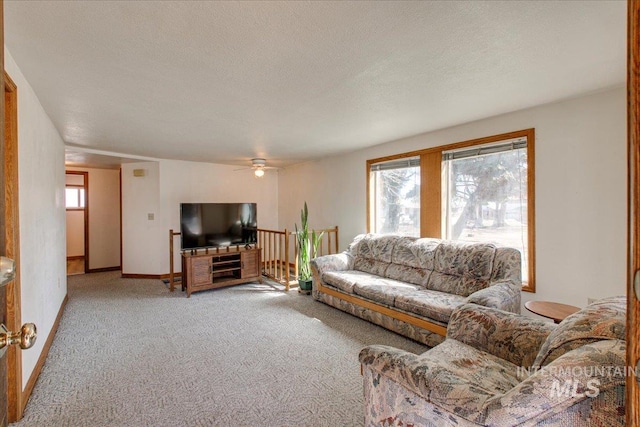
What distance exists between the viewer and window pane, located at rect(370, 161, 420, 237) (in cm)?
409

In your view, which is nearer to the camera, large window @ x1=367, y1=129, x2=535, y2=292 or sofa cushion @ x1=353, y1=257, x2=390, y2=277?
large window @ x1=367, y1=129, x2=535, y2=292

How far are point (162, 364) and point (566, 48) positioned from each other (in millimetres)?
3698

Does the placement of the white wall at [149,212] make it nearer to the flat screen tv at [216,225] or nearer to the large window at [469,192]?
the flat screen tv at [216,225]

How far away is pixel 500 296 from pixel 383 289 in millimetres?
1116

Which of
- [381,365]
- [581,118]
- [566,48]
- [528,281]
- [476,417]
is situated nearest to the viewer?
[476,417]

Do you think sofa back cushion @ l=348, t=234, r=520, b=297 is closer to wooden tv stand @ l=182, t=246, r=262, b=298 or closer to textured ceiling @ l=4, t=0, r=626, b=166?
textured ceiling @ l=4, t=0, r=626, b=166

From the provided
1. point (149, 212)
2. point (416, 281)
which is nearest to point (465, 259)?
point (416, 281)

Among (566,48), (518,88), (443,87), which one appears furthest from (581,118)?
(443,87)

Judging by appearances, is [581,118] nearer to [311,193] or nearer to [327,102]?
[327,102]

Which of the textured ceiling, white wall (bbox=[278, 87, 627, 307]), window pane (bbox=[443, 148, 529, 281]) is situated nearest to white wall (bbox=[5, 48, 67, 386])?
the textured ceiling

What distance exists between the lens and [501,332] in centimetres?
176

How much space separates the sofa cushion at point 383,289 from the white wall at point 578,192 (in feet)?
3.91

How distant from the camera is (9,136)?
187 cm

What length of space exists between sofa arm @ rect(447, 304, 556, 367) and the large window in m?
1.49
